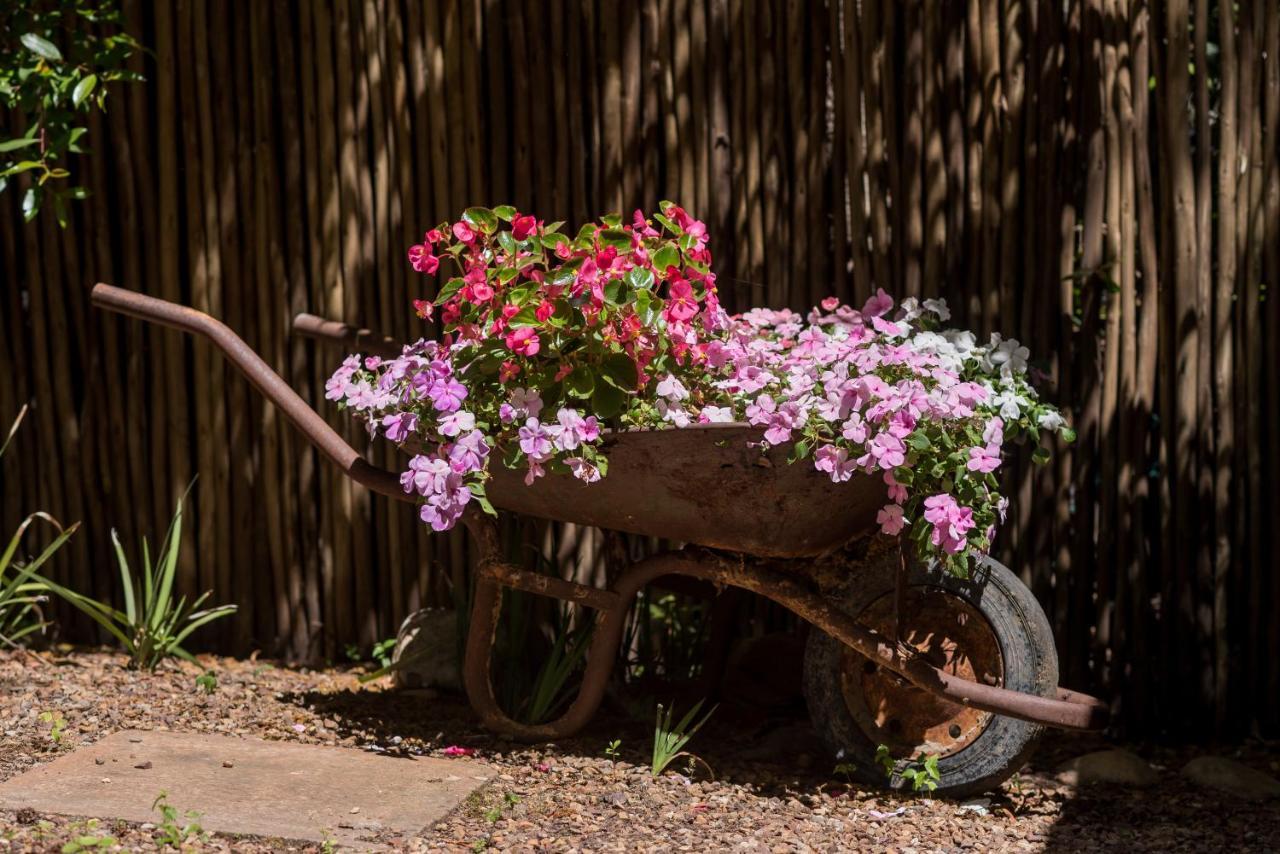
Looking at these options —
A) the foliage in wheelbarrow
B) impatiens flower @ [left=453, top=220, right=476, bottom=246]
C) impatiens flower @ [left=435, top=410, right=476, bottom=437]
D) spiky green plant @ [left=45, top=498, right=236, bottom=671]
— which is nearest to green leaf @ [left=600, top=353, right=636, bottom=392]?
the foliage in wheelbarrow

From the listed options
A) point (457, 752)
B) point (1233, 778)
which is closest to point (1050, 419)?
point (1233, 778)

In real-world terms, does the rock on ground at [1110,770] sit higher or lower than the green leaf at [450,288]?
lower

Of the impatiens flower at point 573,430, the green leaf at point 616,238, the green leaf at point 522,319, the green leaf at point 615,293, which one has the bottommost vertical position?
the impatiens flower at point 573,430

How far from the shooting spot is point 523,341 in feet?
7.95

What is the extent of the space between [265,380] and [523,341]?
0.63m

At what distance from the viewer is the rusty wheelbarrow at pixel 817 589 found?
2492 mm

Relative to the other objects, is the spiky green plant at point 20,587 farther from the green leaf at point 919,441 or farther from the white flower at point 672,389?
the green leaf at point 919,441

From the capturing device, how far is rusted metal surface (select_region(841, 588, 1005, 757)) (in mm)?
2668

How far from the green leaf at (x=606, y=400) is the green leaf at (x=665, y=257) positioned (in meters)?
0.22

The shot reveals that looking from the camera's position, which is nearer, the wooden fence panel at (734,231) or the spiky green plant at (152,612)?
the wooden fence panel at (734,231)

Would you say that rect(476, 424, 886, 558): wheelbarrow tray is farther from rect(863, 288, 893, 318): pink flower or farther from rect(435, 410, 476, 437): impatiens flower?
rect(863, 288, 893, 318): pink flower

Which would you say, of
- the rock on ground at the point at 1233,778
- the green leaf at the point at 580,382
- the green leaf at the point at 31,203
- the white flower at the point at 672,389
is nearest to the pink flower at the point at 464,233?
the green leaf at the point at 580,382

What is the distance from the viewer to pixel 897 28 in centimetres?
313

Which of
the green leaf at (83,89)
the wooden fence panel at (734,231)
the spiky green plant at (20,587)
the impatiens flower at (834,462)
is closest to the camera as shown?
the impatiens flower at (834,462)
